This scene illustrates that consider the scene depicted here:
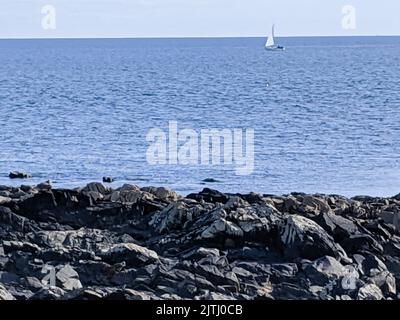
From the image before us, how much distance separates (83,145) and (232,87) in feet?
147

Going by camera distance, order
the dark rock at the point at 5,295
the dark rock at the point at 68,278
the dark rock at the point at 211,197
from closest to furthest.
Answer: the dark rock at the point at 5,295 → the dark rock at the point at 68,278 → the dark rock at the point at 211,197

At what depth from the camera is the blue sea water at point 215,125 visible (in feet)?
107

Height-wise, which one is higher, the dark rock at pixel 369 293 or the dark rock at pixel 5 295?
the dark rock at pixel 5 295

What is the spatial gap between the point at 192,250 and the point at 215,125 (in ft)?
128

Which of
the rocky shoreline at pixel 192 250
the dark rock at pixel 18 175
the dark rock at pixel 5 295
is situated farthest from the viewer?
the dark rock at pixel 18 175

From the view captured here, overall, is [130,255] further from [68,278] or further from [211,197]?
[211,197]

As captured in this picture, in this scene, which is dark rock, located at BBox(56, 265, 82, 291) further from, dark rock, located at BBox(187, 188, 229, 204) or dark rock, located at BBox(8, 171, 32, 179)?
dark rock, located at BBox(8, 171, 32, 179)

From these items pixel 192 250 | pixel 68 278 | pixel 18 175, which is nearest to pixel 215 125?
pixel 18 175

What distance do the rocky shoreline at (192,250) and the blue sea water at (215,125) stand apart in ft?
39.0

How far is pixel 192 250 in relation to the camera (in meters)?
15.1

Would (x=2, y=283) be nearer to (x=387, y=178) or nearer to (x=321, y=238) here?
(x=321, y=238)

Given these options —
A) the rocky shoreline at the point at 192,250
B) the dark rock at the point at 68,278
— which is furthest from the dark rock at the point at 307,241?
the dark rock at the point at 68,278

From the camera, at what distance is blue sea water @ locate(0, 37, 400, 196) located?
107 feet

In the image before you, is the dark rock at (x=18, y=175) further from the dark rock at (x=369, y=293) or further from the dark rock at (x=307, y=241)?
the dark rock at (x=369, y=293)
